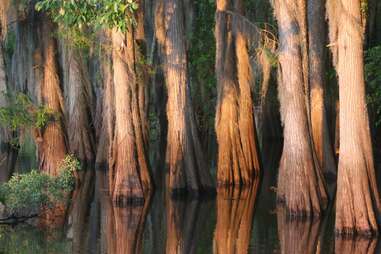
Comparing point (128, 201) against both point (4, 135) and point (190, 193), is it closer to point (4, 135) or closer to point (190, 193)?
point (190, 193)

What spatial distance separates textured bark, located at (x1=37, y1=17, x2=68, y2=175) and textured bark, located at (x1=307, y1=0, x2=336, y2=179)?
6187 mm

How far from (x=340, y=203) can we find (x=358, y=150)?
2.88ft

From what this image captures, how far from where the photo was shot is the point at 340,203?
13.2 meters

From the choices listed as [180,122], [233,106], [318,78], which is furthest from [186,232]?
[318,78]

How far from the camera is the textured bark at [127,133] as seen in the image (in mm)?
17547

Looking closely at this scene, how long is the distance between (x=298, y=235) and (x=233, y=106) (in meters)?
6.90

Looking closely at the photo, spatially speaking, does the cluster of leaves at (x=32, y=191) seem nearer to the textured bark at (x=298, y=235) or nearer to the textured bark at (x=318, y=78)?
the textured bark at (x=298, y=235)

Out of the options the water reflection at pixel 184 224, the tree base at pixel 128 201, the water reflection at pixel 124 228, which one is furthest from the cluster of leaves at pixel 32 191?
the water reflection at pixel 184 224

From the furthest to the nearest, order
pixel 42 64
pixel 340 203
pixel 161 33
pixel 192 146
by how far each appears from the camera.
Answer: pixel 42 64 → pixel 161 33 → pixel 192 146 → pixel 340 203

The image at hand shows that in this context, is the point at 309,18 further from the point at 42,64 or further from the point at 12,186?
the point at 12,186

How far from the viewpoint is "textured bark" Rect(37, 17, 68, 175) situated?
20.9 metres

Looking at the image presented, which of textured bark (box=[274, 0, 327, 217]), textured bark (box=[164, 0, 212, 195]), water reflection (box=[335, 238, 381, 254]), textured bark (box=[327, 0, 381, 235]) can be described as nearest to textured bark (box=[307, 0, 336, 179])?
textured bark (box=[164, 0, 212, 195])

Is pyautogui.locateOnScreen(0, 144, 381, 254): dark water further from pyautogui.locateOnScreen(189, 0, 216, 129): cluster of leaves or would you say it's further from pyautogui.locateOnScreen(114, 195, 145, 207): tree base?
pyautogui.locateOnScreen(189, 0, 216, 129): cluster of leaves

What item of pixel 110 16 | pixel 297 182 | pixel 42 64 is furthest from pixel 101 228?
pixel 42 64
